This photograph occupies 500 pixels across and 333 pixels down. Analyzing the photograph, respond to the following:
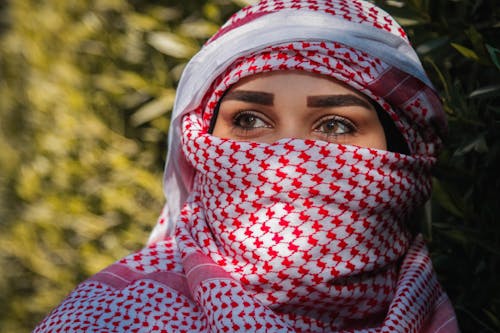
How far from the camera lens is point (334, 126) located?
163 centimetres

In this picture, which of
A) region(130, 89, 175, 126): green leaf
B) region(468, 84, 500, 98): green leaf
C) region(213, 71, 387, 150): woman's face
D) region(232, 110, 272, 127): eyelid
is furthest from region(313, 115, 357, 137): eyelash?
region(130, 89, 175, 126): green leaf

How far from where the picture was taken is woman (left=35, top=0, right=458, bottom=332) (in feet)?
5.07

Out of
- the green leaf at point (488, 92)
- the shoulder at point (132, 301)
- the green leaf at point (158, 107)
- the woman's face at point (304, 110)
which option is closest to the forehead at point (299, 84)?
the woman's face at point (304, 110)

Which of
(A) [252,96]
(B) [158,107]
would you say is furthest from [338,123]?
(B) [158,107]

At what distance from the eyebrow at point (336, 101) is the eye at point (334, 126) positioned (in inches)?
1.5

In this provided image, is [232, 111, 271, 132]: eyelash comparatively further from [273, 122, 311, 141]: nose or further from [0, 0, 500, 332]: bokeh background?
[0, 0, 500, 332]: bokeh background

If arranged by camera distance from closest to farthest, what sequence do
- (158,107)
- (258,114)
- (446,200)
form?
(258,114) → (446,200) → (158,107)

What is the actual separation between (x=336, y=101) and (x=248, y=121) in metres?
0.24

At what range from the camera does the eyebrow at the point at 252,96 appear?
5.26 feet

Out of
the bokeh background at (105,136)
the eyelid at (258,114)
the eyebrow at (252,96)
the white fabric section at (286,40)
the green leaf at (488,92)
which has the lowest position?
the bokeh background at (105,136)

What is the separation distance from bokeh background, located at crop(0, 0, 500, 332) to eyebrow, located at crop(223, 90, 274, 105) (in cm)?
56

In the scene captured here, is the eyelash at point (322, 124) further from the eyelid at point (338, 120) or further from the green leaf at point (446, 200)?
the green leaf at point (446, 200)

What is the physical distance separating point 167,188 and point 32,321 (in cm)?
239

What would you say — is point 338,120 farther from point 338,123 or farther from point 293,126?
point 293,126
